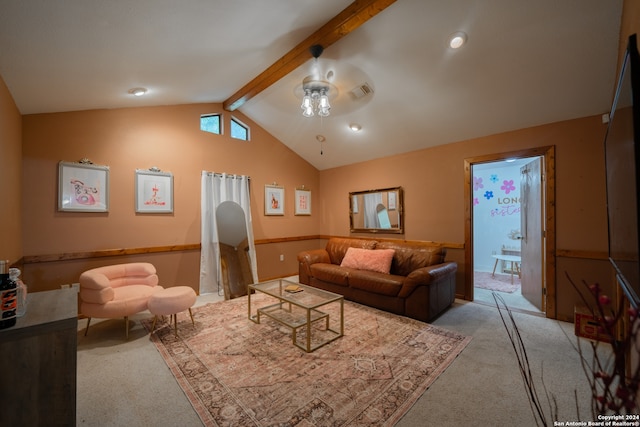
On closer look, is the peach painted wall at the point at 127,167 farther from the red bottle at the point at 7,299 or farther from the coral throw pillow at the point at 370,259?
the red bottle at the point at 7,299

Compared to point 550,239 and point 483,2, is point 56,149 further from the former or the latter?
point 550,239

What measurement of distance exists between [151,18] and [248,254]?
319 cm

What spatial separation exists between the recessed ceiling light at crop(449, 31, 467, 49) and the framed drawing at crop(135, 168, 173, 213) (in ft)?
12.1

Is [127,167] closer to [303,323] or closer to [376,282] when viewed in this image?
[303,323]

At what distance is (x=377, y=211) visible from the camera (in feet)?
15.6

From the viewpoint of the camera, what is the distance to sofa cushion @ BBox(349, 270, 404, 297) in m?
3.20

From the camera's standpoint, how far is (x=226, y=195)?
4340 mm

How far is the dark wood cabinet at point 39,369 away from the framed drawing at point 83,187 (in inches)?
91.4

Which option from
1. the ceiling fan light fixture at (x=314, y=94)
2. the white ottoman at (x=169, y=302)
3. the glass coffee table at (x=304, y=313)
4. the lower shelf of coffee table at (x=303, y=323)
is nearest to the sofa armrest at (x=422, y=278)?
the glass coffee table at (x=304, y=313)

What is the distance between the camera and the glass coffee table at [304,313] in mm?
2471

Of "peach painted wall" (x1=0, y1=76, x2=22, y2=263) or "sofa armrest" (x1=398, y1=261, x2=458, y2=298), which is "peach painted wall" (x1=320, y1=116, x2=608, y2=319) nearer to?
"sofa armrest" (x1=398, y1=261, x2=458, y2=298)

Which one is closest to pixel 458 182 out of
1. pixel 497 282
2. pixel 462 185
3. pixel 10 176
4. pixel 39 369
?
pixel 462 185

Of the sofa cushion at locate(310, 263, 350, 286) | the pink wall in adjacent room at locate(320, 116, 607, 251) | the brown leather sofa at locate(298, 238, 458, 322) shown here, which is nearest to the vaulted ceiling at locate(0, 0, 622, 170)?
the pink wall in adjacent room at locate(320, 116, 607, 251)

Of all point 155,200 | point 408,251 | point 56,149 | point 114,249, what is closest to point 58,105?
point 56,149
